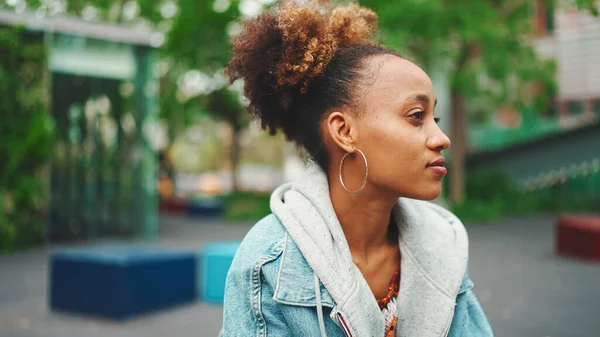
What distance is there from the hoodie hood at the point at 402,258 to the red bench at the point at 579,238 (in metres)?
8.46

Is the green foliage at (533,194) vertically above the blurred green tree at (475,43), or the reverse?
the blurred green tree at (475,43)

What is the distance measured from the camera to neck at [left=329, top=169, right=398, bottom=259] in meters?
1.95

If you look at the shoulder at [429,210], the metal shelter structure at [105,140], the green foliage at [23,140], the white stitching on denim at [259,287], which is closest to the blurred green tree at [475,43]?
the metal shelter structure at [105,140]

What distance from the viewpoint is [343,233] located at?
1.86 meters

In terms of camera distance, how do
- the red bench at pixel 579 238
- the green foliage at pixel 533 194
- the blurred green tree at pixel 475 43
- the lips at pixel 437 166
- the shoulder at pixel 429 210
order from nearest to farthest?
the lips at pixel 437 166 < the shoulder at pixel 429 210 < the red bench at pixel 579 238 < the blurred green tree at pixel 475 43 < the green foliage at pixel 533 194

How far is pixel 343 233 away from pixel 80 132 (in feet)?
41.3

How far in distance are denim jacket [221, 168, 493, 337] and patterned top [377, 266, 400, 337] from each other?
22 mm

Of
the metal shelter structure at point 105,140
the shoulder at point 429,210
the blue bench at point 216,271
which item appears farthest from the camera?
the metal shelter structure at point 105,140

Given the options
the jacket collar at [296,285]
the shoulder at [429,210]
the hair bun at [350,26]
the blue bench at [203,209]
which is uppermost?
the hair bun at [350,26]

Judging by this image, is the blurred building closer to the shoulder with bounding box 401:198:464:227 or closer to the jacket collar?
the shoulder with bounding box 401:198:464:227

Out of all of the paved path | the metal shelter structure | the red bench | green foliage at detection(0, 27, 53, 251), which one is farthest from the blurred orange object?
the red bench

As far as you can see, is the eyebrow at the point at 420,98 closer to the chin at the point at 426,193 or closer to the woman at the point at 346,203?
the woman at the point at 346,203

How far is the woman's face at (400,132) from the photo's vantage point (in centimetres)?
181

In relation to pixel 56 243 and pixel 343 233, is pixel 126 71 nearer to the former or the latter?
pixel 56 243
